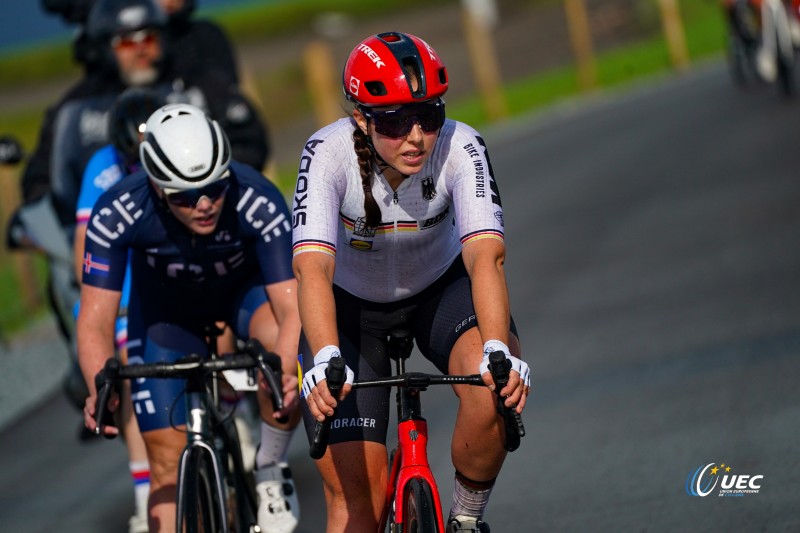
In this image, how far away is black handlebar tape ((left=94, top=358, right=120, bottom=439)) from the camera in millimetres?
5180

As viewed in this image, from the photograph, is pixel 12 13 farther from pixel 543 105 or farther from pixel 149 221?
pixel 149 221

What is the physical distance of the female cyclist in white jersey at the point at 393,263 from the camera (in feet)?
15.1

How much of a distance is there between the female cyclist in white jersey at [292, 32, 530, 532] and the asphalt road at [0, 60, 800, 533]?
1.49 meters

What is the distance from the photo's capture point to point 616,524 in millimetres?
6020

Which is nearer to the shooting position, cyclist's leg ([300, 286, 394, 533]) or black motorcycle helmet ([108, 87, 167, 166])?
cyclist's leg ([300, 286, 394, 533])

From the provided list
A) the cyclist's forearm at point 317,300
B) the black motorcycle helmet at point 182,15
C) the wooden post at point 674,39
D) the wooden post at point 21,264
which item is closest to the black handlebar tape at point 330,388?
the cyclist's forearm at point 317,300

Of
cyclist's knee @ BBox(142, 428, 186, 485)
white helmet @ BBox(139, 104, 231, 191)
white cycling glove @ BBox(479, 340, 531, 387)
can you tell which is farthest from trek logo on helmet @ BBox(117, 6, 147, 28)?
white cycling glove @ BBox(479, 340, 531, 387)

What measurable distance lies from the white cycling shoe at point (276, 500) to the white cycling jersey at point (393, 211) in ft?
4.34

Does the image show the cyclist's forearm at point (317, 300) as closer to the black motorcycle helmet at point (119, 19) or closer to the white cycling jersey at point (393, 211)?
the white cycling jersey at point (393, 211)

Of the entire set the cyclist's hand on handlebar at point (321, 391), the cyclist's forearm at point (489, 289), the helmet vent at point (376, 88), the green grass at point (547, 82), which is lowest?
the green grass at point (547, 82)

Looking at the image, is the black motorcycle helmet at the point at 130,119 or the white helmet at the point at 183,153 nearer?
the white helmet at the point at 183,153

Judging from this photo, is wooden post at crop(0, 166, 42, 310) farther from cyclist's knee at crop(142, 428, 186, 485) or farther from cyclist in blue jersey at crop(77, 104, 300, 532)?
cyclist's knee at crop(142, 428, 186, 485)

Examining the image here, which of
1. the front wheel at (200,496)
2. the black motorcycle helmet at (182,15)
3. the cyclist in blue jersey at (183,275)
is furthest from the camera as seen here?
the black motorcycle helmet at (182,15)

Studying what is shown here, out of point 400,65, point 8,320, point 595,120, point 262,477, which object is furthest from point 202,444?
point 595,120
